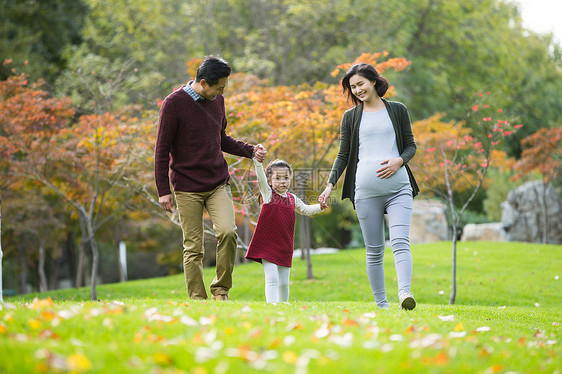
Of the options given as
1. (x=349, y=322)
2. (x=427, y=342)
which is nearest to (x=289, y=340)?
(x=349, y=322)

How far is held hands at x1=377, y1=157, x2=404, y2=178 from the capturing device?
14.0 feet

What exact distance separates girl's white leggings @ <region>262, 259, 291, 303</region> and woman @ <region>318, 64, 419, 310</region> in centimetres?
82

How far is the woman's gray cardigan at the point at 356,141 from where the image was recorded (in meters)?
4.43

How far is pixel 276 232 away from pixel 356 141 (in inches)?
44.0

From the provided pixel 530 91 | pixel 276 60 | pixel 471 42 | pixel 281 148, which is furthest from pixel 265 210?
pixel 530 91

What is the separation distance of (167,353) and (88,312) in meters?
0.99

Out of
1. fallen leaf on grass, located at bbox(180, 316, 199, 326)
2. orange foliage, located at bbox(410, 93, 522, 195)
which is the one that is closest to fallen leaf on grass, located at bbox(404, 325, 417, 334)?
fallen leaf on grass, located at bbox(180, 316, 199, 326)

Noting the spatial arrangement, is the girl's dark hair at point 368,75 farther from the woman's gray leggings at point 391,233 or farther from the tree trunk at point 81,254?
the tree trunk at point 81,254

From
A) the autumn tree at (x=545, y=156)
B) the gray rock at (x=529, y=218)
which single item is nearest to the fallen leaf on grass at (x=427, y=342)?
the autumn tree at (x=545, y=156)

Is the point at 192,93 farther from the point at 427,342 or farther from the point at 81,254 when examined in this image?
the point at 81,254

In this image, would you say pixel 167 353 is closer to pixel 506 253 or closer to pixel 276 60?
pixel 506 253

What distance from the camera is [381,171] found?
14.1 feet

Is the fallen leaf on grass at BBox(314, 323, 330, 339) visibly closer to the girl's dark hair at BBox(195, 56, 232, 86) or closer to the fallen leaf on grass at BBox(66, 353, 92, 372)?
the fallen leaf on grass at BBox(66, 353, 92, 372)

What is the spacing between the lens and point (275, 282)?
504cm
